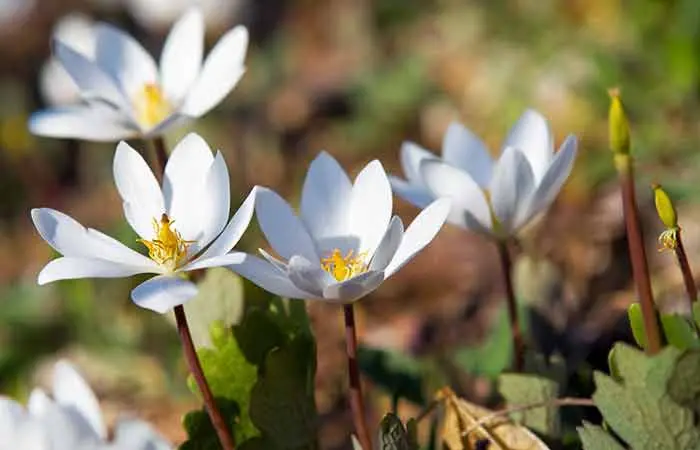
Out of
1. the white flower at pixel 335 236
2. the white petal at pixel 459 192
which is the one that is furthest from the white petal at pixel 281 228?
the white petal at pixel 459 192

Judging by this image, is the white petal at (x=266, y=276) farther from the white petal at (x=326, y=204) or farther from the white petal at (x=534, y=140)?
the white petal at (x=534, y=140)

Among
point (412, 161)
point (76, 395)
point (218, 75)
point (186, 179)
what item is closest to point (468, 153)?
point (412, 161)

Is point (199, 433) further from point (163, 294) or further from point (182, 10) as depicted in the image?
point (182, 10)

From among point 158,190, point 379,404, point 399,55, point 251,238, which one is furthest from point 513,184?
point 399,55

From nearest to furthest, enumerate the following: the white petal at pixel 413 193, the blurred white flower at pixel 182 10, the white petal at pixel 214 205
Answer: the white petal at pixel 214 205, the white petal at pixel 413 193, the blurred white flower at pixel 182 10

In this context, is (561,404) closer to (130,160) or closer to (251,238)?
(130,160)

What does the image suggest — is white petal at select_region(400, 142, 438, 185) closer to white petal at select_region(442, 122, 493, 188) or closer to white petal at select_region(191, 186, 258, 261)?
white petal at select_region(442, 122, 493, 188)
